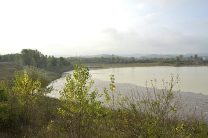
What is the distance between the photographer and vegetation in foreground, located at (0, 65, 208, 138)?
8820mm

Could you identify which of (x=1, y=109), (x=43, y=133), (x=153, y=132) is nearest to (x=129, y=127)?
(x=153, y=132)

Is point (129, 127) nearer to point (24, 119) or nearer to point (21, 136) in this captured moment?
point (21, 136)

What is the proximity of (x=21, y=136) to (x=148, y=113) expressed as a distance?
5803mm

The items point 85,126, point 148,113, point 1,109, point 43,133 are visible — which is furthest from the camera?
point 1,109

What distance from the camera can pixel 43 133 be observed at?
12398 millimetres

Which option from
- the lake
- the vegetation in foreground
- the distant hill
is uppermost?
the vegetation in foreground

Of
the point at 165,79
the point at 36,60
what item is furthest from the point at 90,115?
the point at 36,60

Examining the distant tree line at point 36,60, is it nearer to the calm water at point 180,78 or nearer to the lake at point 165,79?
the lake at point 165,79

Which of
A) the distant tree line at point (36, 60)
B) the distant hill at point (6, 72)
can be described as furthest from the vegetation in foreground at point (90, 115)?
the distant tree line at point (36, 60)

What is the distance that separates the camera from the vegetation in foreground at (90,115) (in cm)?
882

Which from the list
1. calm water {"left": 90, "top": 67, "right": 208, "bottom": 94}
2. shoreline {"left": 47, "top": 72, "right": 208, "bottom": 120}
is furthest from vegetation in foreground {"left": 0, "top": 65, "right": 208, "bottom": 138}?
calm water {"left": 90, "top": 67, "right": 208, "bottom": 94}

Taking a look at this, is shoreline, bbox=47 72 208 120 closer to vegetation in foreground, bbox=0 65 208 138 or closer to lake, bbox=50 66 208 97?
vegetation in foreground, bbox=0 65 208 138

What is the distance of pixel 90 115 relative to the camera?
10359 mm

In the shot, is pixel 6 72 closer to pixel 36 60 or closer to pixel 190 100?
pixel 36 60
